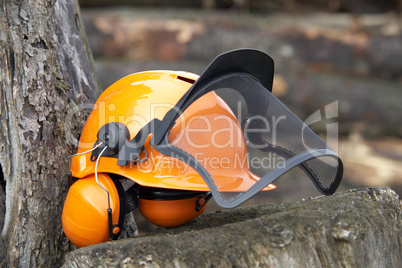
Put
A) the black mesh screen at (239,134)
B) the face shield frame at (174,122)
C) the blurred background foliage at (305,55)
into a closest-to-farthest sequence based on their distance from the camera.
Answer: the face shield frame at (174,122)
the black mesh screen at (239,134)
the blurred background foliage at (305,55)

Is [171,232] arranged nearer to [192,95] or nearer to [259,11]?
[192,95]

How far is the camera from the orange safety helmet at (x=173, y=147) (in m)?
1.61

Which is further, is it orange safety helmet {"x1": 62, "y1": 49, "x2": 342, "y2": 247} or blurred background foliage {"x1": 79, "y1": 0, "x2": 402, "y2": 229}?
blurred background foliage {"x1": 79, "y1": 0, "x2": 402, "y2": 229}

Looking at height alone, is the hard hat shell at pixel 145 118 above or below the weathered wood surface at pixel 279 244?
above

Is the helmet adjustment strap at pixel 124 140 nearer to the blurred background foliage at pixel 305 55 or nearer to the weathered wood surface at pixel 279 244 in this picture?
the weathered wood surface at pixel 279 244

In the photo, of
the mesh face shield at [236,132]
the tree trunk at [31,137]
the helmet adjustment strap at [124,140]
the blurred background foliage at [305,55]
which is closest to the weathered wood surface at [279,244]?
the mesh face shield at [236,132]

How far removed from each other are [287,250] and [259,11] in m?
3.91

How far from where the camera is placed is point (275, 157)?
1.99m

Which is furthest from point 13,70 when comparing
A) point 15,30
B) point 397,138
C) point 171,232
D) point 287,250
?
point 397,138

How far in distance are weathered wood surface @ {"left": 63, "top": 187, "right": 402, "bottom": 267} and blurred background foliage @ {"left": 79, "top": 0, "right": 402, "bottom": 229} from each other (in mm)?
2713

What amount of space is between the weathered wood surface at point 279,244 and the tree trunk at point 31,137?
45 centimetres

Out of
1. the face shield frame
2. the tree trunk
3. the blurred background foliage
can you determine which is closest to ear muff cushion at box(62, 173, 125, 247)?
the face shield frame

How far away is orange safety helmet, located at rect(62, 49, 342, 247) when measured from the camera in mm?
1610

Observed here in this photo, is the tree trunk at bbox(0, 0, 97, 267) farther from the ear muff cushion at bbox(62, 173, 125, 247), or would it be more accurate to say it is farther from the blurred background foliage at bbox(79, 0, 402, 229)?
the blurred background foliage at bbox(79, 0, 402, 229)
